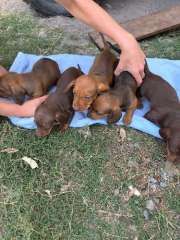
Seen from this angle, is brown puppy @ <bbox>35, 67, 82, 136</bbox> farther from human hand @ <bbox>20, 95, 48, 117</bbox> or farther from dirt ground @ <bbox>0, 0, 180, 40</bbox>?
dirt ground @ <bbox>0, 0, 180, 40</bbox>

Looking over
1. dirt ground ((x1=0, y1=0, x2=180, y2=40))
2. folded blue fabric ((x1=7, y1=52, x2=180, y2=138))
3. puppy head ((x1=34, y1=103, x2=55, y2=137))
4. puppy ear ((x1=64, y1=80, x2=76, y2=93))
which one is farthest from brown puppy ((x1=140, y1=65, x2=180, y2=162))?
dirt ground ((x1=0, y1=0, x2=180, y2=40))

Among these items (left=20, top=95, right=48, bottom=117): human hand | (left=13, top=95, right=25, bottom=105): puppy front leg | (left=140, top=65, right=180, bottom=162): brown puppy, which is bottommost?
(left=13, top=95, right=25, bottom=105): puppy front leg

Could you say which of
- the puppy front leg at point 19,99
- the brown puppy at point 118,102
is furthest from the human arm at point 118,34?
the puppy front leg at point 19,99

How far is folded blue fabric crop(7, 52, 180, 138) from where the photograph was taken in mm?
4473

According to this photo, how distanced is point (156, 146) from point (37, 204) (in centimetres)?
116

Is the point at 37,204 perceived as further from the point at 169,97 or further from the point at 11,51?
the point at 11,51

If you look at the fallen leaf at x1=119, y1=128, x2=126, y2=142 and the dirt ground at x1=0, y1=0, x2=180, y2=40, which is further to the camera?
the dirt ground at x1=0, y1=0, x2=180, y2=40

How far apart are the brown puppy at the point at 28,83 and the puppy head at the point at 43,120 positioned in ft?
1.17

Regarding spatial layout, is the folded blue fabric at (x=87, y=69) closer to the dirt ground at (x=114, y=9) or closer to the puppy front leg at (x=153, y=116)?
the puppy front leg at (x=153, y=116)

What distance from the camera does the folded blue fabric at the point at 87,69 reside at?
14.7 ft

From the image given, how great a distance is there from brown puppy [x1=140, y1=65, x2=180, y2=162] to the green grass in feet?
0.64

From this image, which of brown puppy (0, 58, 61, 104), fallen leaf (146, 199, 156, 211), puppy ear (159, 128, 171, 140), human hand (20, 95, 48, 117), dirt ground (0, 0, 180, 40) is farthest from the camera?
dirt ground (0, 0, 180, 40)

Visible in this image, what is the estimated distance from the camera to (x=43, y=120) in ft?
14.2

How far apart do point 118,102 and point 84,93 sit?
1.12 feet
